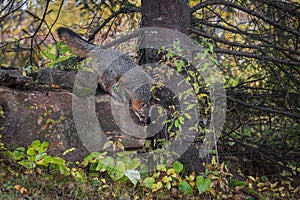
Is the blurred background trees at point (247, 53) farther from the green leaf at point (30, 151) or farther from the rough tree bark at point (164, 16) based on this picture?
the green leaf at point (30, 151)

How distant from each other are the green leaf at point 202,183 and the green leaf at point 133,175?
0.53 meters

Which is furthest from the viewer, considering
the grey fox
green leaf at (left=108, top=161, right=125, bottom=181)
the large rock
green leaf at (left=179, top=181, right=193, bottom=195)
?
the grey fox

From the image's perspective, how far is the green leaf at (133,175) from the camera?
317cm

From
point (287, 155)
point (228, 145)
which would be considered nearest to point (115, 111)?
point (228, 145)

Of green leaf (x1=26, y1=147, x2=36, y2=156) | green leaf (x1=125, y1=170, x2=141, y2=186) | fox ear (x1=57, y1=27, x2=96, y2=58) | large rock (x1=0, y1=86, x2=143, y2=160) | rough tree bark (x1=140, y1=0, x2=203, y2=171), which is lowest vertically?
green leaf (x1=125, y1=170, x2=141, y2=186)

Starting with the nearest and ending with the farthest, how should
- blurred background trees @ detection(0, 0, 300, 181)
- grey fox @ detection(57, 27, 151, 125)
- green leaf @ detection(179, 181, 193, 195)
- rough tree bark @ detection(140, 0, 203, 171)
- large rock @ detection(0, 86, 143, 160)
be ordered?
green leaf @ detection(179, 181, 193, 195) → large rock @ detection(0, 86, 143, 160) → rough tree bark @ detection(140, 0, 203, 171) → blurred background trees @ detection(0, 0, 300, 181) → grey fox @ detection(57, 27, 151, 125)

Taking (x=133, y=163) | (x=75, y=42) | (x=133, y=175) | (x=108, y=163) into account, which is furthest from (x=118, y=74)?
(x=133, y=175)

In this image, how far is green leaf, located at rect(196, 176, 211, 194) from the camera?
329 centimetres

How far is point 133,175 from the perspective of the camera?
3.21 m

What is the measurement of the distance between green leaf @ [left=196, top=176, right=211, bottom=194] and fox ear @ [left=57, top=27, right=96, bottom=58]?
1.93 meters

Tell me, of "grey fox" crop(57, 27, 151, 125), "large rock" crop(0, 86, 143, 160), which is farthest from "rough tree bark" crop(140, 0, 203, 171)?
"large rock" crop(0, 86, 143, 160)

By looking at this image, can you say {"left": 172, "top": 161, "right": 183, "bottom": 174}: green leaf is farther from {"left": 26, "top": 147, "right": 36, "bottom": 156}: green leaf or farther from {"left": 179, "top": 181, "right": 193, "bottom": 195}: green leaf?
{"left": 26, "top": 147, "right": 36, "bottom": 156}: green leaf

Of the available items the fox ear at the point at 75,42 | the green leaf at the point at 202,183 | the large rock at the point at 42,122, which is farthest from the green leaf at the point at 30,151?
the fox ear at the point at 75,42

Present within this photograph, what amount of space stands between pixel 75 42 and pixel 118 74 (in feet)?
1.94
